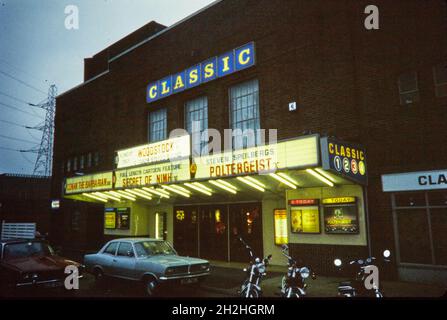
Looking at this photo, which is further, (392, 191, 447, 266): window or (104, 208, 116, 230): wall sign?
(104, 208, 116, 230): wall sign

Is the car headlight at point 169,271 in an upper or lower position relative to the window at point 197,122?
lower

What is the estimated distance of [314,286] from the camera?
10.5m

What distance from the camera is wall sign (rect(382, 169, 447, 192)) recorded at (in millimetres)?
10312

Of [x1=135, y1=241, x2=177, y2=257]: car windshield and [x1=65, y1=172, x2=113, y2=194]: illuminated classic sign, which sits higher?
[x1=65, y1=172, x2=113, y2=194]: illuminated classic sign

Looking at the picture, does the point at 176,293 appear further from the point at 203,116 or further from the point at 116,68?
the point at 116,68

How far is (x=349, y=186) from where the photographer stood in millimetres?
12023

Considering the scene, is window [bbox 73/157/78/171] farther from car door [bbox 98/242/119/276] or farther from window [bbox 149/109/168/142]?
car door [bbox 98/242/119/276]

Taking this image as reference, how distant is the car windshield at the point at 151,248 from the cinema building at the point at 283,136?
3085mm

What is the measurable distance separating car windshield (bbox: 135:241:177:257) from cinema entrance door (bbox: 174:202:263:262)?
5.19m

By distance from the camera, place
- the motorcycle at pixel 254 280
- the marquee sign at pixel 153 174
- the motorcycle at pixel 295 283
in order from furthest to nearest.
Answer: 1. the marquee sign at pixel 153 174
2. the motorcycle at pixel 254 280
3. the motorcycle at pixel 295 283

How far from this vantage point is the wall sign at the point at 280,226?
14344 mm

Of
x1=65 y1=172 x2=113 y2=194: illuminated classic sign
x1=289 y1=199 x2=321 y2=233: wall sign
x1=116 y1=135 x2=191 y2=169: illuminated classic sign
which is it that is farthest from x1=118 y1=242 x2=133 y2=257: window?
x1=65 y1=172 x2=113 y2=194: illuminated classic sign

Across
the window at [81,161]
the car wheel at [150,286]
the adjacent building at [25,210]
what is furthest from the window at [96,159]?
the car wheel at [150,286]

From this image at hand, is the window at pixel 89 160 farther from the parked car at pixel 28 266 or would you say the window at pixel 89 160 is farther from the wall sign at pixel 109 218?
the parked car at pixel 28 266
